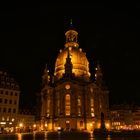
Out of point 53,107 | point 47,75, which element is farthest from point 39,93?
point 53,107

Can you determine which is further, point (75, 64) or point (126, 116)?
point (126, 116)

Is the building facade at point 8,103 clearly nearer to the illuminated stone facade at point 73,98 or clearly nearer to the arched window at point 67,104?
the illuminated stone facade at point 73,98

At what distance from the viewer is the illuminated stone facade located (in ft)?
364

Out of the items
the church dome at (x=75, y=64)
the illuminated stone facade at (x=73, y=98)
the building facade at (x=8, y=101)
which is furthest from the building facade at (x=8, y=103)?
the church dome at (x=75, y=64)

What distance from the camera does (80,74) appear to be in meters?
129

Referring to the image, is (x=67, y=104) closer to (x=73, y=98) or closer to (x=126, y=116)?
(x=73, y=98)

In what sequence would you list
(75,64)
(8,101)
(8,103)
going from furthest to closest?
1. (75,64)
2. (8,101)
3. (8,103)

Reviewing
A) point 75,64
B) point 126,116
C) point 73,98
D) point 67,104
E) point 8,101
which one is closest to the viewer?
point 8,101

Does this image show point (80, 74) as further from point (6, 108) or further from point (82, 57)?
point (6, 108)

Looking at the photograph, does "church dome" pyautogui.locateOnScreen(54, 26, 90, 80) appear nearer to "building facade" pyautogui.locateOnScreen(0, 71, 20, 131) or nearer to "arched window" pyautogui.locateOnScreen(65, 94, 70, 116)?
"arched window" pyautogui.locateOnScreen(65, 94, 70, 116)

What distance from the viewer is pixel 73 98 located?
375ft

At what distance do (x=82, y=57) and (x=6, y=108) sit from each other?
1981 inches

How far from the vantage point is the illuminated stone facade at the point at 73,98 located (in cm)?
11094

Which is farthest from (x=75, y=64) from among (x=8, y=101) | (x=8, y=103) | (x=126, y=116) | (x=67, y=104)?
(x=126, y=116)
